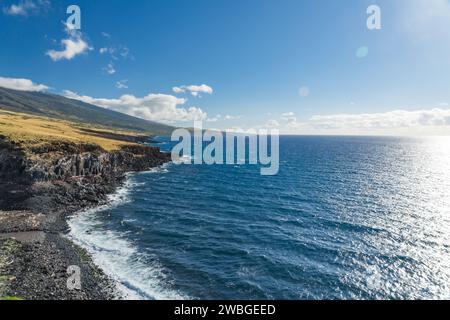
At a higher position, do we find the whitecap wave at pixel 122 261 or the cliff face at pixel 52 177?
the cliff face at pixel 52 177

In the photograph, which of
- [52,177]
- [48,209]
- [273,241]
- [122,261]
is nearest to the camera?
[122,261]

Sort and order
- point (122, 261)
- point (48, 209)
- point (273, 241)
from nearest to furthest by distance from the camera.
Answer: point (122, 261) < point (273, 241) < point (48, 209)

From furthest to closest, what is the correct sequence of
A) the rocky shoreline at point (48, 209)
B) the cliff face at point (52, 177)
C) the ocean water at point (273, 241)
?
1. the cliff face at point (52, 177)
2. the ocean water at point (273, 241)
3. the rocky shoreline at point (48, 209)

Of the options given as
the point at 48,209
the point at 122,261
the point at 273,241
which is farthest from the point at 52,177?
the point at 273,241

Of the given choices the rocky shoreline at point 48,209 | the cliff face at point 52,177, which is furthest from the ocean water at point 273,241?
the cliff face at point 52,177

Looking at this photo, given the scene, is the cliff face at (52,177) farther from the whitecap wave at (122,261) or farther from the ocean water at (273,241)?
the whitecap wave at (122,261)

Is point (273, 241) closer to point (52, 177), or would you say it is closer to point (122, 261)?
point (122, 261)

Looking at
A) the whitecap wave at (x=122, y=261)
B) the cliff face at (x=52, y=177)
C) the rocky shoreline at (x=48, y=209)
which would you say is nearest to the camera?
the rocky shoreline at (x=48, y=209)

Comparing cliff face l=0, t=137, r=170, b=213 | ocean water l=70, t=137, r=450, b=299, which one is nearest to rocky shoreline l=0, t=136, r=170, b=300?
cliff face l=0, t=137, r=170, b=213
